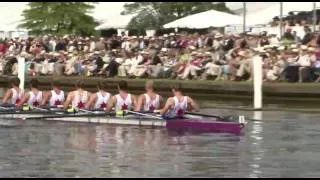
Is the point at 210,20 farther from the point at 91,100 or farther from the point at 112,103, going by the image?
Result: the point at 112,103

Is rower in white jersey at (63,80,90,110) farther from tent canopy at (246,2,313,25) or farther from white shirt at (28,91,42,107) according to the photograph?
tent canopy at (246,2,313,25)

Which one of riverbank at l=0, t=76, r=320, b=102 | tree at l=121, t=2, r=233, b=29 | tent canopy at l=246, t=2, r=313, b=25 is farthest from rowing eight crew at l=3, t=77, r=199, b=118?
tree at l=121, t=2, r=233, b=29

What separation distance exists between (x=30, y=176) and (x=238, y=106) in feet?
46.6

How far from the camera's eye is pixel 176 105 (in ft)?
60.6

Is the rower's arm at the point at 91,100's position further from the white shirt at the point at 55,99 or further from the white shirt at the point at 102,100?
the white shirt at the point at 55,99

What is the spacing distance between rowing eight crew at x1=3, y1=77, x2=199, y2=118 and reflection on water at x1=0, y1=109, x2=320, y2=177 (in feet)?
2.09

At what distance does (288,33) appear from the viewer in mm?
31391

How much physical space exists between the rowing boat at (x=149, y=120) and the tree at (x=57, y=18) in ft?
86.6

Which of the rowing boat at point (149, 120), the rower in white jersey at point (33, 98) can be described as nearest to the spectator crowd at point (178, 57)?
the rower in white jersey at point (33, 98)

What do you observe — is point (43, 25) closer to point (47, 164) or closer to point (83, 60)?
point (83, 60)

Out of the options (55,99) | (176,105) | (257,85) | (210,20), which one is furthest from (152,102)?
(210,20)

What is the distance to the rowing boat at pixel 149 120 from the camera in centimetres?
1766

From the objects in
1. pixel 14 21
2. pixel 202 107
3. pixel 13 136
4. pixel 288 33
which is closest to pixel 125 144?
pixel 13 136

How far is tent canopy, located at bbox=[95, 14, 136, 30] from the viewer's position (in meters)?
43.1
